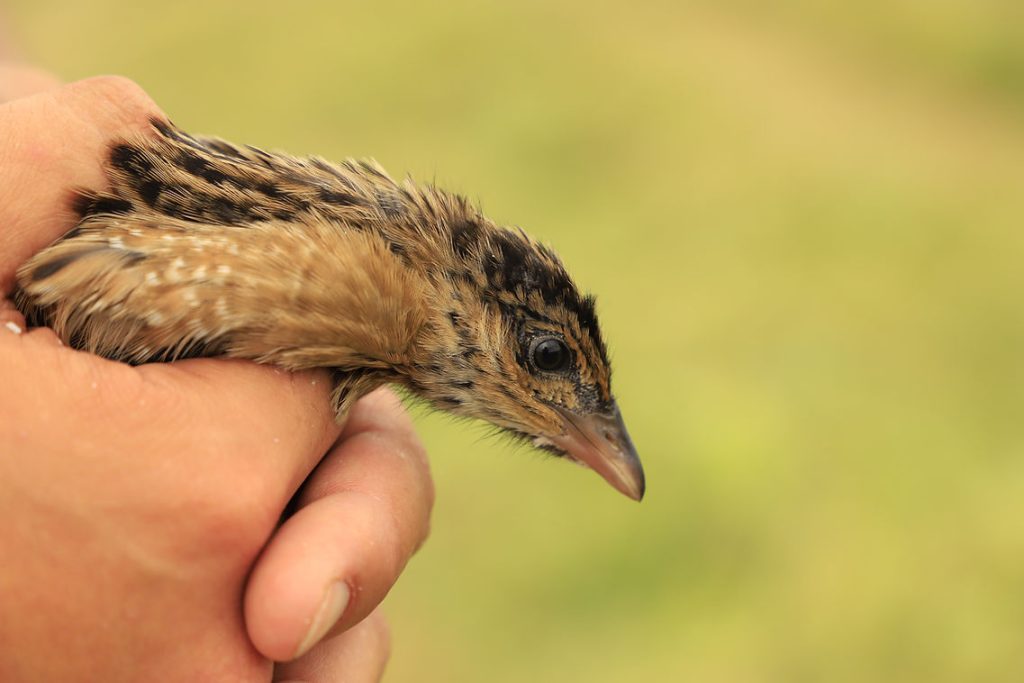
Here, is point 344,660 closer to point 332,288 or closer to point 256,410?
point 256,410

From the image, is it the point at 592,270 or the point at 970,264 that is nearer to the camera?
the point at 970,264

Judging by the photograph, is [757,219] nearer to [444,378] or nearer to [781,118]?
[781,118]

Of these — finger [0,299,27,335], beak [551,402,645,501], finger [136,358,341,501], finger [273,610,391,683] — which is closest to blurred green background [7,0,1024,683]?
beak [551,402,645,501]

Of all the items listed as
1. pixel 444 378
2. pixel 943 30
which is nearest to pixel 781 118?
pixel 943 30

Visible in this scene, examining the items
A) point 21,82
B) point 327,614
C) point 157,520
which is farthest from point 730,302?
point 157,520

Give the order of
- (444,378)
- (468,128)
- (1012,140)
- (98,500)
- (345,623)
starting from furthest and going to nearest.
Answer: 1. (468,128)
2. (1012,140)
3. (444,378)
4. (345,623)
5. (98,500)

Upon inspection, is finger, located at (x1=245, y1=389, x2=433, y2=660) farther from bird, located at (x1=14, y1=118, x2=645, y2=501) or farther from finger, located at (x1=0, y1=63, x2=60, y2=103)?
finger, located at (x1=0, y1=63, x2=60, y2=103)
